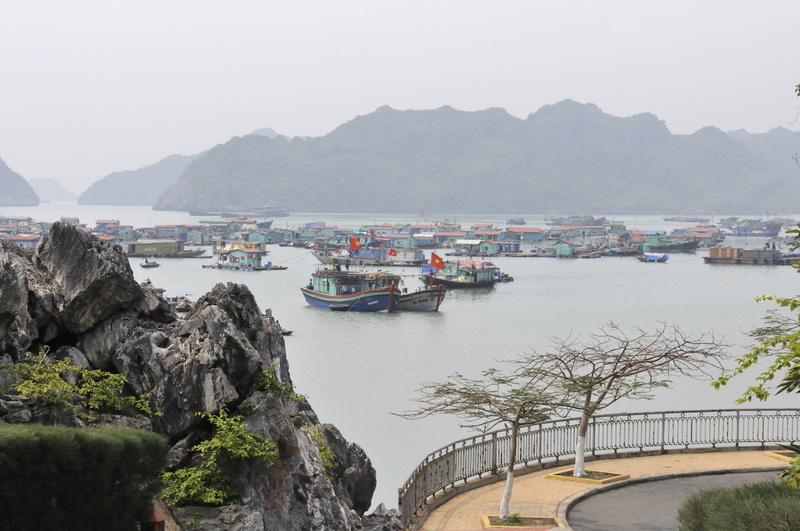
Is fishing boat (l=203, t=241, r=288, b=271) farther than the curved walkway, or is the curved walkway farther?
fishing boat (l=203, t=241, r=288, b=271)

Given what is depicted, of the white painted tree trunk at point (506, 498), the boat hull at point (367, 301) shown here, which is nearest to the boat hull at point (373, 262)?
the boat hull at point (367, 301)

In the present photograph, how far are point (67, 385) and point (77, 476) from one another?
2528 mm

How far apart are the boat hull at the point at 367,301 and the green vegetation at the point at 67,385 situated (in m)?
59.9

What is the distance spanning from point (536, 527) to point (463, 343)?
43997 millimetres

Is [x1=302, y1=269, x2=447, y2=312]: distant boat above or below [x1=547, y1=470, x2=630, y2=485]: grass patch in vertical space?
below

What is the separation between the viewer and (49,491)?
11625mm

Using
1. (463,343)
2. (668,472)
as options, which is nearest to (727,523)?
(668,472)

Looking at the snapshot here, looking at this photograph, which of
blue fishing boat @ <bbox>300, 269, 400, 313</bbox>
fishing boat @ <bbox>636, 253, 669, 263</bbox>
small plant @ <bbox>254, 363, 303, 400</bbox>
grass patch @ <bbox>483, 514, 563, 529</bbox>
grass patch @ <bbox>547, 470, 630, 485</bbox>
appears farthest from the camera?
fishing boat @ <bbox>636, 253, 669, 263</bbox>

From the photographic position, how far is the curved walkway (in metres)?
16.2

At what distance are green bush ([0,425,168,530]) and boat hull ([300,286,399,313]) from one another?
205ft

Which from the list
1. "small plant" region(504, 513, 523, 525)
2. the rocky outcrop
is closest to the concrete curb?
"small plant" region(504, 513, 523, 525)

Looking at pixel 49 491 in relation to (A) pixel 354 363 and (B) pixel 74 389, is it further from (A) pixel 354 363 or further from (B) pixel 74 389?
(A) pixel 354 363

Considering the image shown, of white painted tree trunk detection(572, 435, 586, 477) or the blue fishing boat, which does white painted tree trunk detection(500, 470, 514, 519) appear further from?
the blue fishing boat

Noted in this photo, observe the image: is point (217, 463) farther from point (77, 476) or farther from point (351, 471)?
point (351, 471)
